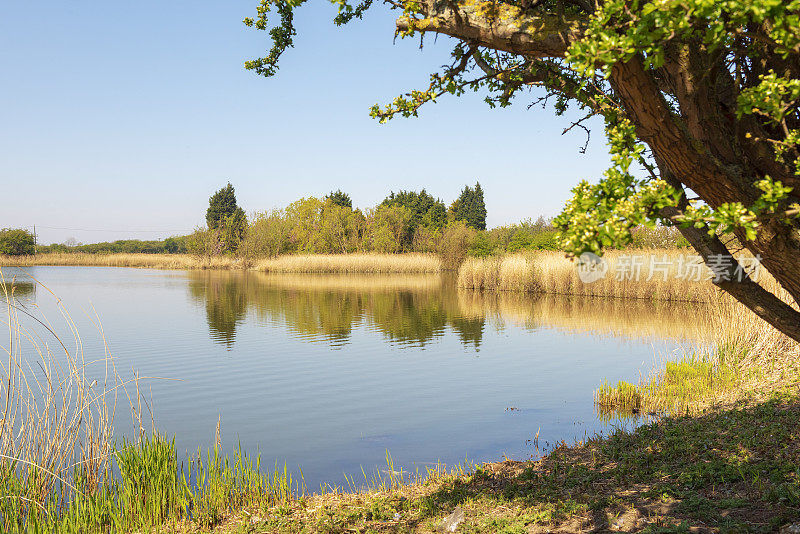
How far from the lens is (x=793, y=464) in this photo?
458 cm

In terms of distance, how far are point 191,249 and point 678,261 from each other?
53300 millimetres

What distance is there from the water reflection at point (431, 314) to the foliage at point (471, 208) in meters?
44.8

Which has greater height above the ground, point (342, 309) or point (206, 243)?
point (206, 243)

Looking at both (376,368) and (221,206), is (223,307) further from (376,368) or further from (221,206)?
(221,206)

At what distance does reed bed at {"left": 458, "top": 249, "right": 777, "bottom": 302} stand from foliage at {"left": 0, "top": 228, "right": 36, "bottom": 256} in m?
47.9

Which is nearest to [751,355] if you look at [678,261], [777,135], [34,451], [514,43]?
[777,135]

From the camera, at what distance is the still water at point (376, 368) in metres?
7.68

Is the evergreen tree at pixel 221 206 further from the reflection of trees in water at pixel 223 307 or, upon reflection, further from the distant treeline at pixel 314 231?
the reflection of trees in water at pixel 223 307

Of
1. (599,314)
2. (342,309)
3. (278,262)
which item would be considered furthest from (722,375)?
(278,262)

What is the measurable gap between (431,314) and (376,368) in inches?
352

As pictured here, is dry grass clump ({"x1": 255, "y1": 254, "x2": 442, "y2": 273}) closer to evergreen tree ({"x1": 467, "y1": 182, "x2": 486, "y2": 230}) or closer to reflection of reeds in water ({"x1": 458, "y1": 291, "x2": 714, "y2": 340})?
reflection of reeds in water ({"x1": 458, "y1": 291, "x2": 714, "y2": 340})

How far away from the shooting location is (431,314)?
21.1 m

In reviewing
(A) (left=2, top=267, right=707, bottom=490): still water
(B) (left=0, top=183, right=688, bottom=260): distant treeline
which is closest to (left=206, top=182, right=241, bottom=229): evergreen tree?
(B) (left=0, top=183, right=688, bottom=260): distant treeline

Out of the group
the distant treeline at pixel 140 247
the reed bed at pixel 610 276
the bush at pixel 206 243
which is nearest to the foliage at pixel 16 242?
the bush at pixel 206 243
